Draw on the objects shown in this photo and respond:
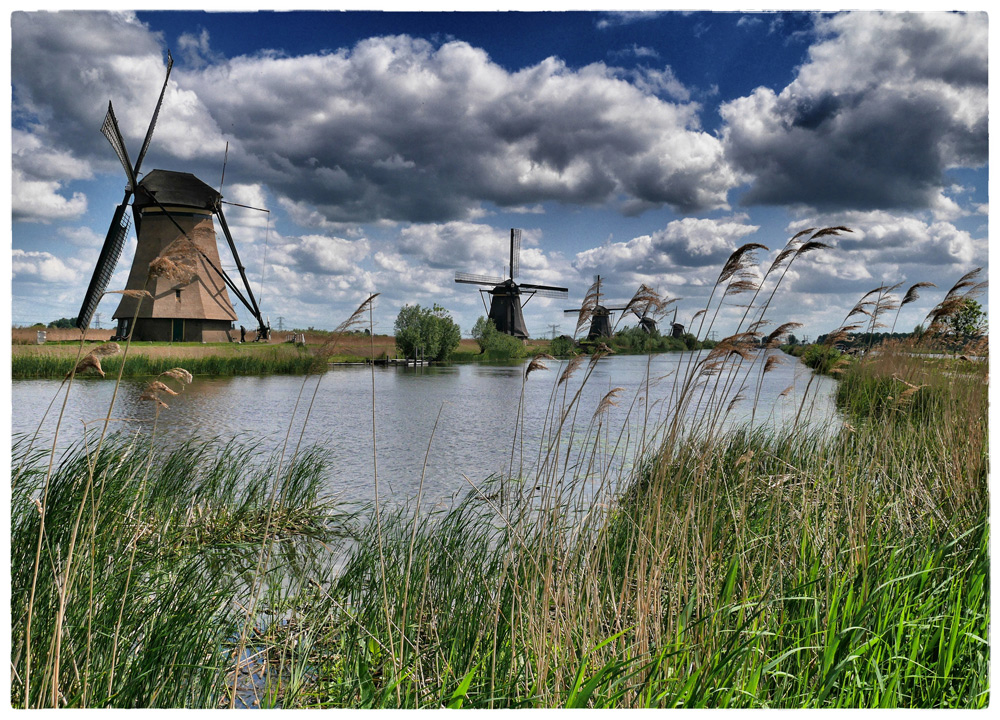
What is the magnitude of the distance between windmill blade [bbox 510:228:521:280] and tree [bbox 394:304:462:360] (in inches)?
200

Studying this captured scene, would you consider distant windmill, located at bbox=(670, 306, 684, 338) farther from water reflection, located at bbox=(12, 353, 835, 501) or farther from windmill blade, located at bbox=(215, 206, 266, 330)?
windmill blade, located at bbox=(215, 206, 266, 330)

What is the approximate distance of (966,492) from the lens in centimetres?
282

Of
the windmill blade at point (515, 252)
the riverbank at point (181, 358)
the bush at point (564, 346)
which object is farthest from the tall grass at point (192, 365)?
the windmill blade at point (515, 252)

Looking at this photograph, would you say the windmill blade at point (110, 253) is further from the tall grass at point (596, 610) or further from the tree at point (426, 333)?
the tall grass at point (596, 610)

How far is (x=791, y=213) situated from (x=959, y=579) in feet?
7.40

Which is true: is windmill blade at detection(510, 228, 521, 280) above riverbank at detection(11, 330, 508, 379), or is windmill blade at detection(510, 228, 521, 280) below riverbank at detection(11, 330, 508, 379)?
above

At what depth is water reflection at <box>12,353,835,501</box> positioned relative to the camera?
3.93 metres

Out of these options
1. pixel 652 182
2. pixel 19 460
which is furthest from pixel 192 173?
pixel 652 182

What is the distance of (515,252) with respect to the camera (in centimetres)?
3588

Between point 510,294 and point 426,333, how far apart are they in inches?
255

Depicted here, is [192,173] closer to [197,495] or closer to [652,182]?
[197,495]

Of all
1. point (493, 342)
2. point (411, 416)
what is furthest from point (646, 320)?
point (493, 342)

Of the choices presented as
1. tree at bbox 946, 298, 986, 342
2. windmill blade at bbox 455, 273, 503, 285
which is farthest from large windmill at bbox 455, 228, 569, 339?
tree at bbox 946, 298, 986, 342

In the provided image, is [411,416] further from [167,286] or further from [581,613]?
[167,286]
